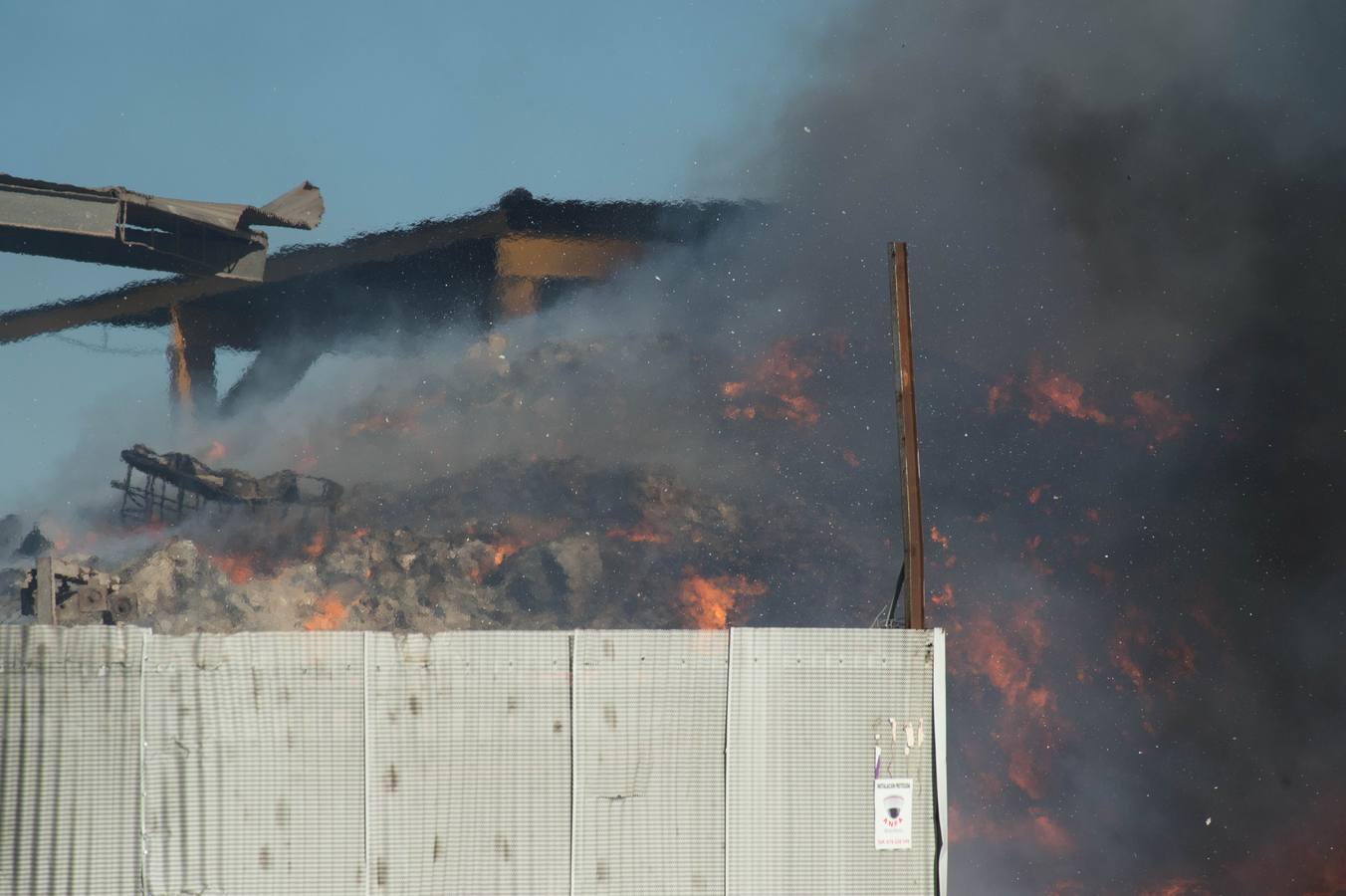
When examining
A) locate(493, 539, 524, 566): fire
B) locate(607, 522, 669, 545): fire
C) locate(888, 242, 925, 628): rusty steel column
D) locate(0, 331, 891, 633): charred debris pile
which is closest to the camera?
locate(888, 242, 925, 628): rusty steel column

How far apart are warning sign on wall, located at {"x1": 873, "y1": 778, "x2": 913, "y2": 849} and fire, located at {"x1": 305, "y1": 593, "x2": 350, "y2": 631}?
19980mm

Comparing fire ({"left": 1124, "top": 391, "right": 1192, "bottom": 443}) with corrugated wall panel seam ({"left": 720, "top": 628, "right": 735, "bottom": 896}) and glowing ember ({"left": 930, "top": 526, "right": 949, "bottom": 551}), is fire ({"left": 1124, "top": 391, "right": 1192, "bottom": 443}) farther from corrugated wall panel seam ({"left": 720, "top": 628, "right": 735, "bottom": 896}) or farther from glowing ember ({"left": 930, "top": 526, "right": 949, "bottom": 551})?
corrugated wall panel seam ({"left": 720, "top": 628, "right": 735, "bottom": 896})

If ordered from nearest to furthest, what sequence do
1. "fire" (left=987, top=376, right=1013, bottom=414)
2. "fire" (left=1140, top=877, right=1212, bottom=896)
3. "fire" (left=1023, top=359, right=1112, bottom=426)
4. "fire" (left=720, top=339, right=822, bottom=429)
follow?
"fire" (left=1140, top=877, right=1212, bottom=896), "fire" (left=1023, top=359, right=1112, bottom=426), "fire" (left=987, top=376, right=1013, bottom=414), "fire" (left=720, top=339, right=822, bottom=429)

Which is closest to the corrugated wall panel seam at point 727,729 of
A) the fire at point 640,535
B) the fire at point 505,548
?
the fire at point 505,548

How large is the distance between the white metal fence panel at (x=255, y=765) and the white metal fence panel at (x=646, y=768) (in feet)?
4.74

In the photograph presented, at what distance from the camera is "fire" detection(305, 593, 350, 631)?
88.2ft

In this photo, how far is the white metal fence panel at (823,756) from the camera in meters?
8.59

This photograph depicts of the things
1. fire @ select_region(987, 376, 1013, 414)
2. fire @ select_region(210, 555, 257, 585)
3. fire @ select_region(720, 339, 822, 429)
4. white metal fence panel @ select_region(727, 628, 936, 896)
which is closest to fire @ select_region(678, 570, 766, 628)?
fire @ select_region(720, 339, 822, 429)

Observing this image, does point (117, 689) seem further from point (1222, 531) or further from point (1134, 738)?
point (1222, 531)

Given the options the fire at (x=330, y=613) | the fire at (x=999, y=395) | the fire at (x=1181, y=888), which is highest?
the fire at (x=999, y=395)

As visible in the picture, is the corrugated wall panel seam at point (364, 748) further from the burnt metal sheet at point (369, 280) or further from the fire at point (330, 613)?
Result: the burnt metal sheet at point (369, 280)

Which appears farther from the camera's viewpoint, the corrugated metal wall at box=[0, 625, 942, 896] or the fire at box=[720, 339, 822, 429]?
the fire at box=[720, 339, 822, 429]

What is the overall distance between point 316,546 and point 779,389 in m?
11.7

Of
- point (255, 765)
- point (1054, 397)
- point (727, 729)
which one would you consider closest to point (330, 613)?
point (1054, 397)
